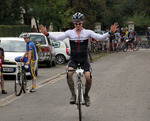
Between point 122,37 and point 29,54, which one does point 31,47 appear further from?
point 122,37

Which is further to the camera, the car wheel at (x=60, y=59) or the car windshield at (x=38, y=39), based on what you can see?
the car wheel at (x=60, y=59)

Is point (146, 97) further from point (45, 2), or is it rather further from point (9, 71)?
point (45, 2)

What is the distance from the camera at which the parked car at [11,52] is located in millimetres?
16891

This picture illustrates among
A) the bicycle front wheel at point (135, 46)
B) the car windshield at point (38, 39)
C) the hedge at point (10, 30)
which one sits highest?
the hedge at point (10, 30)

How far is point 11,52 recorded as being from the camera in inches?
698

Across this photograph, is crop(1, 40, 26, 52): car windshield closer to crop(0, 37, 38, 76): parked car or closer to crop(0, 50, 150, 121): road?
crop(0, 37, 38, 76): parked car

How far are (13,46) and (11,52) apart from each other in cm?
66

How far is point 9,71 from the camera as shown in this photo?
55.4 ft

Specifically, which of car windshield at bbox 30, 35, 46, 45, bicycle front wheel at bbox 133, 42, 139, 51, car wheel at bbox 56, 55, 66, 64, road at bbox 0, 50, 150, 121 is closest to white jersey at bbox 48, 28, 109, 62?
road at bbox 0, 50, 150, 121

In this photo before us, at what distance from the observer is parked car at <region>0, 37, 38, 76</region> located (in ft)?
55.4

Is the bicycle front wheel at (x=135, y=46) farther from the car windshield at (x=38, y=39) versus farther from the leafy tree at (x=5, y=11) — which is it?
the car windshield at (x=38, y=39)

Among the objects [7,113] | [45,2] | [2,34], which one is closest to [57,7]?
[45,2]

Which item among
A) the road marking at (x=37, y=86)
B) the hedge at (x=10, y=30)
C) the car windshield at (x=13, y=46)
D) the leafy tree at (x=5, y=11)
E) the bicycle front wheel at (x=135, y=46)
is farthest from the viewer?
the bicycle front wheel at (x=135, y=46)

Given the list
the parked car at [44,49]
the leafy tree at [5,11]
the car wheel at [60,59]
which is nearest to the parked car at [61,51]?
the car wheel at [60,59]
